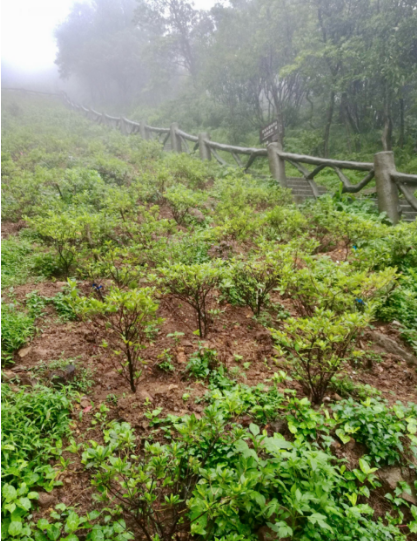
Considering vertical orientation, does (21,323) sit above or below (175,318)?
above

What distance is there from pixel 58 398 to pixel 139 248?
2382 mm

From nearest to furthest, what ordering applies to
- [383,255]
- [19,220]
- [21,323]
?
[21,323] < [383,255] < [19,220]

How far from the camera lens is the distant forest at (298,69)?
34.2ft

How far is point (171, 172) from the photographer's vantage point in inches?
318

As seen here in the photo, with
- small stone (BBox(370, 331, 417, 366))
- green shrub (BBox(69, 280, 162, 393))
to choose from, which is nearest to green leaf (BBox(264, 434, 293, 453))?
green shrub (BBox(69, 280, 162, 393))

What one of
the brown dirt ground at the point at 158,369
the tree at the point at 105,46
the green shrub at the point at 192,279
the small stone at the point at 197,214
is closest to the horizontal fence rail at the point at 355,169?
the small stone at the point at 197,214

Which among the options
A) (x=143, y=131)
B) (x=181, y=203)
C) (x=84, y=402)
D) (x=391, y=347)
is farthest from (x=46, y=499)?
(x=143, y=131)

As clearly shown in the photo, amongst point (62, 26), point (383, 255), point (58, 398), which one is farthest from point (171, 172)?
point (62, 26)

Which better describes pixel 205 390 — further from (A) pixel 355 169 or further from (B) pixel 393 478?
(A) pixel 355 169

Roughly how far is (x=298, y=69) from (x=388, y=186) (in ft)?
31.4

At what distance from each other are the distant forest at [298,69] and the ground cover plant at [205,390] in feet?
28.2

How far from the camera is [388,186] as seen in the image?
5977mm

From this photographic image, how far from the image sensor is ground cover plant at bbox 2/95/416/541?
5.41ft

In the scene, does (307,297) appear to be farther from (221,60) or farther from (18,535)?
(221,60)
